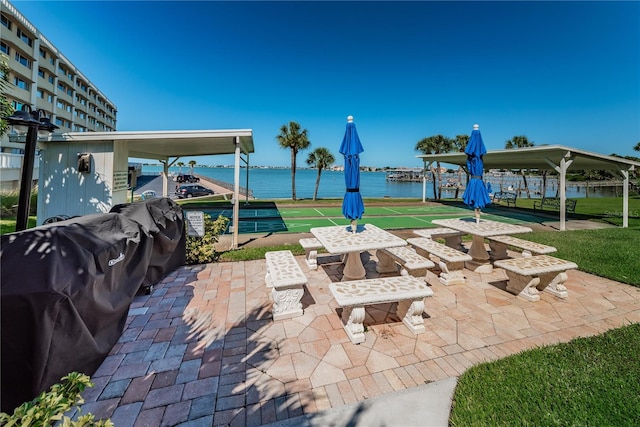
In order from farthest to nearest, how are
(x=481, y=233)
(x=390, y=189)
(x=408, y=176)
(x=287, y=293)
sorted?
(x=408, y=176) < (x=390, y=189) < (x=481, y=233) < (x=287, y=293)

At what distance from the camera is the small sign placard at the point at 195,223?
6.60 meters

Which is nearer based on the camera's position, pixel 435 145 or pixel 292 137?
pixel 292 137

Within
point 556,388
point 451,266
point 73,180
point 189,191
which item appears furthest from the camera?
point 189,191

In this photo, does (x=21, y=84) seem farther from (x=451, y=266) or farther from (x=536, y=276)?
(x=536, y=276)

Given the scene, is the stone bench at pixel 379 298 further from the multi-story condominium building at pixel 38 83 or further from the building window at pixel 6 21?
the building window at pixel 6 21

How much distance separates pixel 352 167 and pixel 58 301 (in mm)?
4404

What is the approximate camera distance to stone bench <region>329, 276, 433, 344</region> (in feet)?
11.4

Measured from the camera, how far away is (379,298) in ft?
11.5

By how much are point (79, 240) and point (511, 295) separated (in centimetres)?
644

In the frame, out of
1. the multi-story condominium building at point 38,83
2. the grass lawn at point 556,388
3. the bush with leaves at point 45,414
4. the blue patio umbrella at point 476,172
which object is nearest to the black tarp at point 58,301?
the bush with leaves at point 45,414

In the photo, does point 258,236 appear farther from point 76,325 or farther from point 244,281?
point 76,325

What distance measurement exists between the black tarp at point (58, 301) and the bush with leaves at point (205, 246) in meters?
2.74

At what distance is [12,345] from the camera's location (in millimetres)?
2137

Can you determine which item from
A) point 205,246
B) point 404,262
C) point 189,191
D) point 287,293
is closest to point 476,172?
point 404,262
